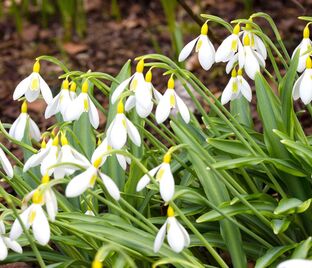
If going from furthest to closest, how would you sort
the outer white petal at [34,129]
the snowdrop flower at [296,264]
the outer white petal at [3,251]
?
the outer white petal at [34,129] → the outer white petal at [3,251] → the snowdrop flower at [296,264]

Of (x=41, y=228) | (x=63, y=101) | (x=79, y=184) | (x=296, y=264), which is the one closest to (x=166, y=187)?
(x=79, y=184)

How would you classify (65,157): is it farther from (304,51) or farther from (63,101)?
(304,51)

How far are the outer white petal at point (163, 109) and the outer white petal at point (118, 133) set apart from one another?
0.15 metres

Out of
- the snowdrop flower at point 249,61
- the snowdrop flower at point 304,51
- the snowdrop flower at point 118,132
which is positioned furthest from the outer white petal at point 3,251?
the snowdrop flower at point 304,51

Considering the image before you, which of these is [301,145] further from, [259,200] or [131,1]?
[131,1]

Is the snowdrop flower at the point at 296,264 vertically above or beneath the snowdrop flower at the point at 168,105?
beneath

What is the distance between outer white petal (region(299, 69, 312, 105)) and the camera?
112 inches

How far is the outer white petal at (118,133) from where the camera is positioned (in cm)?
258

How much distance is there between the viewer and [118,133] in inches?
102

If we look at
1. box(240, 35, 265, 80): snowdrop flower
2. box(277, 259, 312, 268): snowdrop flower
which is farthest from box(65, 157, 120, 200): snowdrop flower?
box(240, 35, 265, 80): snowdrop flower

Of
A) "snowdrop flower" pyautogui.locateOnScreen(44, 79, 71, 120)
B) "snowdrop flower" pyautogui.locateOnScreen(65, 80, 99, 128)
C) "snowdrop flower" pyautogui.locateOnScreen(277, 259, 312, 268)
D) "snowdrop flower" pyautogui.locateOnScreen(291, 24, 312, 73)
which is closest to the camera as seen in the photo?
"snowdrop flower" pyautogui.locateOnScreen(277, 259, 312, 268)

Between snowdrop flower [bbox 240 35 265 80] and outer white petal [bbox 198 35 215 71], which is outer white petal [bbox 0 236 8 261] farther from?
snowdrop flower [bbox 240 35 265 80]

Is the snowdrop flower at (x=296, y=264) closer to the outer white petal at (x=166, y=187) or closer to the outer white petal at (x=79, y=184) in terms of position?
the outer white petal at (x=166, y=187)

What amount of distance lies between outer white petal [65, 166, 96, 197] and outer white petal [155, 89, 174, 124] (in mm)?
397
